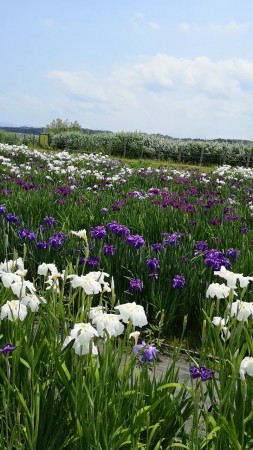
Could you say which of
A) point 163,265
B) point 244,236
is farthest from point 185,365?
point 244,236

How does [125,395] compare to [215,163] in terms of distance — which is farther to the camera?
[215,163]

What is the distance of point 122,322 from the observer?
130 inches

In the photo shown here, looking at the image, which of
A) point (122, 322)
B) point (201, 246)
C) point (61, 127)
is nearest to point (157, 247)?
point (201, 246)

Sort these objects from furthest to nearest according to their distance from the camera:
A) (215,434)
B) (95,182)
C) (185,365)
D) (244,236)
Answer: (95,182) → (244,236) → (185,365) → (215,434)

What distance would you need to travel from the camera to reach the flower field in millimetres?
2037

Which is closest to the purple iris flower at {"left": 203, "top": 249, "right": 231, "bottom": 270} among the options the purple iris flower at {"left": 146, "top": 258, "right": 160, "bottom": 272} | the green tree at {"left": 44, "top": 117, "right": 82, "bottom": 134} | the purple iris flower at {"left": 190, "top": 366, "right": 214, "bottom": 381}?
the purple iris flower at {"left": 146, "top": 258, "right": 160, "bottom": 272}

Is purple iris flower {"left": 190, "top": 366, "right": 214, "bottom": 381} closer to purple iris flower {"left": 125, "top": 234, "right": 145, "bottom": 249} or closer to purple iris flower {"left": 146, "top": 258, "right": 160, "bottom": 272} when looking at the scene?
purple iris flower {"left": 146, "top": 258, "right": 160, "bottom": 272}

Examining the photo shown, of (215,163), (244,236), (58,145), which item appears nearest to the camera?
(244,236)

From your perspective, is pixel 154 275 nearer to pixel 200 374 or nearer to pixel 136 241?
pixel 136 241

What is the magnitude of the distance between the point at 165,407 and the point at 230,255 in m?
2.62

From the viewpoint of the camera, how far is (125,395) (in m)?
2.23

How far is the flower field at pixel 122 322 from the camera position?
2.04 meters

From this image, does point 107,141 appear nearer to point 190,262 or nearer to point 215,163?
point 215,163

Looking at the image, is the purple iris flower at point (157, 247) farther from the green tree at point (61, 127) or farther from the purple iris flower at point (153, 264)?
the green tree at point (61, 127)
